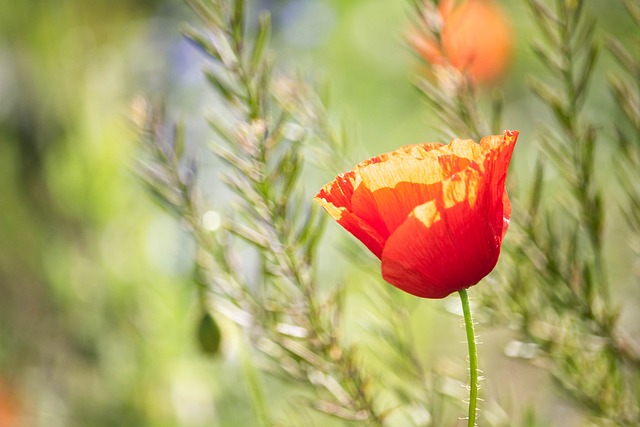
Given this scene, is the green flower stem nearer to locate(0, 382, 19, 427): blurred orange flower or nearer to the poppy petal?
the poppy petal

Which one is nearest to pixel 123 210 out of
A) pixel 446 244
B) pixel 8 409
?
pixel 8 409

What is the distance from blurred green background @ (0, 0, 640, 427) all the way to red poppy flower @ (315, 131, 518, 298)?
0.19m

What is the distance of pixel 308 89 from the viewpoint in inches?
25.1

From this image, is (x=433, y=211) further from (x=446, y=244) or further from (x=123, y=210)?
(x=123, y=210)

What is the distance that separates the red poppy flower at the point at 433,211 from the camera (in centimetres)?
36

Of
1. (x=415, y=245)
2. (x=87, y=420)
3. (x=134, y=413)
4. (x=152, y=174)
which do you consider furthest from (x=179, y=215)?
(x=87, y=420)

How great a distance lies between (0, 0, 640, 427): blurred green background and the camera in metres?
1.06

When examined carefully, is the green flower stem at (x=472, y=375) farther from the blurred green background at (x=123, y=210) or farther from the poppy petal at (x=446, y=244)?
the blurred green background at (x=123, y=210)

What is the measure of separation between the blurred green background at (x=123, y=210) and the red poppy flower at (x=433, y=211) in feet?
0.61

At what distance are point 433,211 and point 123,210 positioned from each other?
0.84 metres

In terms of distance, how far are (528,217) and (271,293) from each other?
177 millimetres

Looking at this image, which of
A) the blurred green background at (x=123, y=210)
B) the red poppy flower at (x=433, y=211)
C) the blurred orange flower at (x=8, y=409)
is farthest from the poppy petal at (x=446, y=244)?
the blurred orange flower at (x=8, y=409)

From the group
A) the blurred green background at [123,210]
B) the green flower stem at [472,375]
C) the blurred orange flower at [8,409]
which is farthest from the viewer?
the blurred orange flower at [8,409]

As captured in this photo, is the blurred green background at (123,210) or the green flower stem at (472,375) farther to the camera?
the blurred green background at (123,210)
